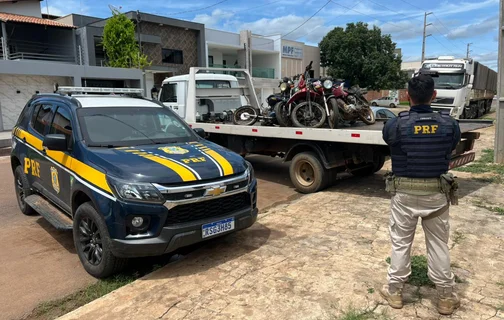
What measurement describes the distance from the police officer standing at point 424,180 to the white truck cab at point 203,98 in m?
6.85

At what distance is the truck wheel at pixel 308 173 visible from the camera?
695cm

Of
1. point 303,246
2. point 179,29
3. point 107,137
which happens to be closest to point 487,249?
point 303,246

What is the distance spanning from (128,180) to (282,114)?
14.8 ft

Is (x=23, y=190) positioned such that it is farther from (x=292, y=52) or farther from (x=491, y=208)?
(x=292, y=52)

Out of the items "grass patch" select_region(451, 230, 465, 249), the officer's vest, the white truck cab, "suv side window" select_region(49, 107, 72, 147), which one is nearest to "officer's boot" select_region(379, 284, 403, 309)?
the officer's vest

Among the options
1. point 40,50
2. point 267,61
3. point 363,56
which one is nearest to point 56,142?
point 40,50

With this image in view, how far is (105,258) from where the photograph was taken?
12.4 feet

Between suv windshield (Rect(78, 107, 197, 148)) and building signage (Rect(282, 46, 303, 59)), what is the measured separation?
36.5 m

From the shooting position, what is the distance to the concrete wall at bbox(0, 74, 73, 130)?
20698mm

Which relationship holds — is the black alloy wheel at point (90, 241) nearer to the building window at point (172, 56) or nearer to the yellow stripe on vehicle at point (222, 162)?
the yellow stripe on vehicle at point (222, 162)

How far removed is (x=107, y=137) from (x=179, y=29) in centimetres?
2769

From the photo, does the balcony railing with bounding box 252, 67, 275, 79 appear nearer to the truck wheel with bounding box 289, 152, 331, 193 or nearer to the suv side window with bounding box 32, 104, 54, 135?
the truck wheel with bounding box 289, 152, 331, 193

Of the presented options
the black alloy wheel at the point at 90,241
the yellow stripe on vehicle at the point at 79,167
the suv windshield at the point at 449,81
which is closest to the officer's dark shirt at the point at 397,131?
the yellow stripe on vehicle at the point at 79,167

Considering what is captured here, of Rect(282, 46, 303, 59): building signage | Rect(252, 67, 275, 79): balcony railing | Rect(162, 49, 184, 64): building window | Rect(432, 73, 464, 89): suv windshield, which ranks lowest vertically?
Rect(432, 73, 464, 89): suv windshield
